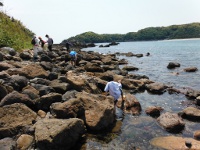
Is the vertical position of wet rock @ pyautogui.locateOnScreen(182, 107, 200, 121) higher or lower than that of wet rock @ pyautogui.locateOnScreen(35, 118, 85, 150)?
lower

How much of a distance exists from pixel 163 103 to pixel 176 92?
342 centimetres

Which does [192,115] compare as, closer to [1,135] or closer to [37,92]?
[37,92]

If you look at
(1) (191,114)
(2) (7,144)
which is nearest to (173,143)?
(1) (191,114)

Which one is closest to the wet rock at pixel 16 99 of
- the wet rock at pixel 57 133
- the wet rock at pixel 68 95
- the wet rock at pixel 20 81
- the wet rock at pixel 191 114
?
the wet rock at pixel 68 95

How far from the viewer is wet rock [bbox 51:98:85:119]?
10180mm

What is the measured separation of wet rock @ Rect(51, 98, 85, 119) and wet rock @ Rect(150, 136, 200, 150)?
3.46 m

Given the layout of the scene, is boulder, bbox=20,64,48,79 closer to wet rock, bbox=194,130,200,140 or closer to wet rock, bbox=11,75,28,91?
wet rock, bbox=11,75,28,91

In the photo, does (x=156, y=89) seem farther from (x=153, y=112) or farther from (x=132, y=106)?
(x=153, y=112)

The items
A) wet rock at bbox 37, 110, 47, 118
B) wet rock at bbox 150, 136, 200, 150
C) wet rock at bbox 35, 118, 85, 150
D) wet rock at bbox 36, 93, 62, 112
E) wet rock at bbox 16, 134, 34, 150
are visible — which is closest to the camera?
wet rock at bbox 35, 118, 85, 150

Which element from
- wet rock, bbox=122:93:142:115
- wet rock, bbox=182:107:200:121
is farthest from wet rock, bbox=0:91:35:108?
wet rock, bbox=182:107:200:121

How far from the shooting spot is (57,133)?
26.9ft

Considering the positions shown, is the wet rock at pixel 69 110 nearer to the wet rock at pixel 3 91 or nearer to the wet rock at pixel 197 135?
the wet rock at pixel 3 91

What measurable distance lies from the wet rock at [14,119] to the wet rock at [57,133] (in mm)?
1049

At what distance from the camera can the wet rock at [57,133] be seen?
26.8 feet
